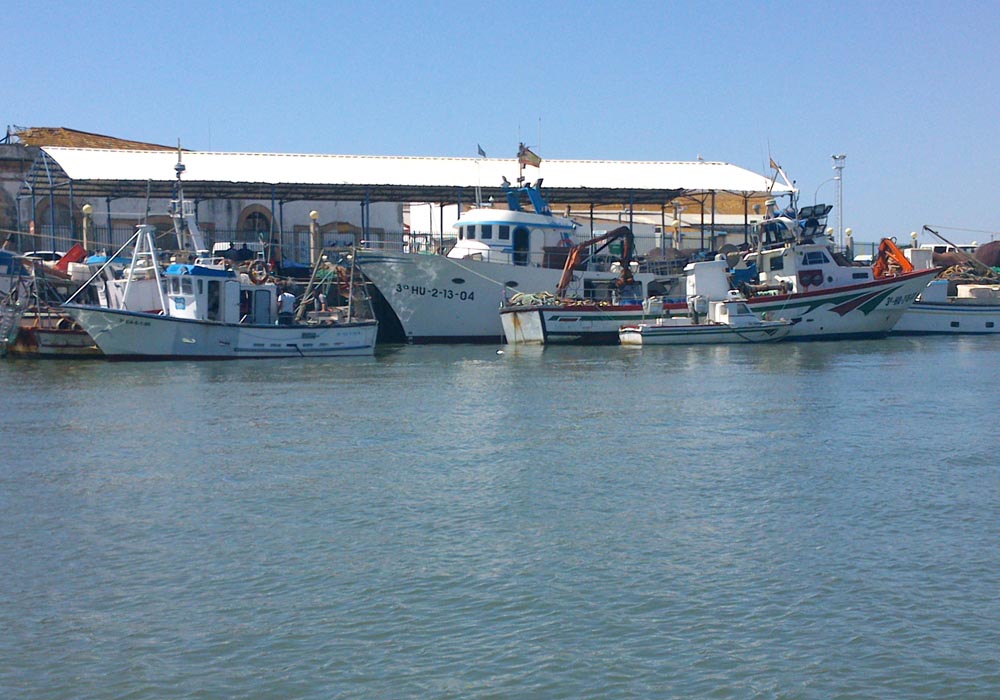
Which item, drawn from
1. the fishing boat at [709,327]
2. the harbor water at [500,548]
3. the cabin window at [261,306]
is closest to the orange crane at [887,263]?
the fishing boat at [709,327]

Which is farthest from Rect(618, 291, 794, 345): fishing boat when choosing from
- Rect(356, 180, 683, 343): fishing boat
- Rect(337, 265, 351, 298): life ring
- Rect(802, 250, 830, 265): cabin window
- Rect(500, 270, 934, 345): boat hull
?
Rect(337, 265, 351, 298): life ring

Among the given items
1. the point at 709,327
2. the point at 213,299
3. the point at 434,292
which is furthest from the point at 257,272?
the point at 709,327

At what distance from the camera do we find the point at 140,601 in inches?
437

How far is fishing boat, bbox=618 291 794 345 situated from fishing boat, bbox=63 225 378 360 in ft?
29.5

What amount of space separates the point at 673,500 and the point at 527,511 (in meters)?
1.94

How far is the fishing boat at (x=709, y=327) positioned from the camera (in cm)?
3866

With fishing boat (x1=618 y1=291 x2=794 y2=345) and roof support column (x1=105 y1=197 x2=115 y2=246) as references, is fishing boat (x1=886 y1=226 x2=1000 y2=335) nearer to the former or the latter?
fishing boat (x1=618 y1=291 x2=794 y2=345)

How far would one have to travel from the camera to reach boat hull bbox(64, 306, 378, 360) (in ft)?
107

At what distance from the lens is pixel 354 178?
4884 centimetres

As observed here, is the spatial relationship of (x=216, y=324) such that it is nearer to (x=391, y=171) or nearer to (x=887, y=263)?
(x=391, y=171)

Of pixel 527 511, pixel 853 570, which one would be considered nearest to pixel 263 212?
pixel 527 511

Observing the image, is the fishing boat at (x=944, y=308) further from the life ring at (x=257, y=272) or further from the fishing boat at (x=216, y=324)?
the life ring at (x=257, y=272)

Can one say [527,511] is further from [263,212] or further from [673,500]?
[263,212]

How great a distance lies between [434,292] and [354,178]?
10.0 metres
